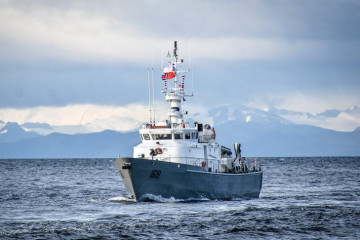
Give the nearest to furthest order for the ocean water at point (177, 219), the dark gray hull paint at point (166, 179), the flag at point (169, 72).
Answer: the ocean water at point (177, 219) < the dark gray hull paint at point (166, 179) < the flag at point (169, 72)

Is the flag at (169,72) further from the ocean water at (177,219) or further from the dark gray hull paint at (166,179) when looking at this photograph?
the ocean water at (177,219)

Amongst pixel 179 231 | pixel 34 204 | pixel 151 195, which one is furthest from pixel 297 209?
pixel 34 204

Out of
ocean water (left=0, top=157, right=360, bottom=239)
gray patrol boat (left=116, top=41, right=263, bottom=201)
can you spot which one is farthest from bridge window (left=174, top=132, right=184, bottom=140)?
ocean water (left=0, top=157, right=360, bottom=239)

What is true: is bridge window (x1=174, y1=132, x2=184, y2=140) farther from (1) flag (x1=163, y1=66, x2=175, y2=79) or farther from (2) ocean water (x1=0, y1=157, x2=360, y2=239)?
(2) ocean water (x1=0, y1=157, x2=360, y2=239)

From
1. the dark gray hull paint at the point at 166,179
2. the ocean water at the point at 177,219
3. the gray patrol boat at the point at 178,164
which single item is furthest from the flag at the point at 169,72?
the ocean water at the point at 177,219

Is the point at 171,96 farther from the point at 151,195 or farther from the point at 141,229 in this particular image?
the point at 141,229

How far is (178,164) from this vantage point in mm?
49875

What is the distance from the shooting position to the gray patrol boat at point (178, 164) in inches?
1957

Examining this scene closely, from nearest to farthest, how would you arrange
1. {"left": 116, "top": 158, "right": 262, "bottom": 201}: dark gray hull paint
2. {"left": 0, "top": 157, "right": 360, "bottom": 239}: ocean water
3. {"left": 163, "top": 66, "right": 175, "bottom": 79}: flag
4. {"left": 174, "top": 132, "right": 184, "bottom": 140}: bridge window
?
{"left": 0, "top": 157, "right": 360, "bottom": 239}: ocean water → {"left": 116, "top": 158, "right": 262, "bottom": 201}: dark gray hull paint → {"left": 174, "top": 132, "right": 184, "bottom": 140}: bridge window → {"left": 163, "top": 66, "right": 175, "bottom": 79}: flag

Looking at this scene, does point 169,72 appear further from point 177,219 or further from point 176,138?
point 177,219

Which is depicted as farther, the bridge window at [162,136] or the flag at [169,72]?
the flag at [169,72]

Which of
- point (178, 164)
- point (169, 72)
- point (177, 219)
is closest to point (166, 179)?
point (178, 164)

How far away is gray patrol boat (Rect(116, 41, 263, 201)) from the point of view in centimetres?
4972

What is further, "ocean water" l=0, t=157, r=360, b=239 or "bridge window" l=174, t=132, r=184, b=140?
"bridge window" l=174, t=132, r=184, b=140
